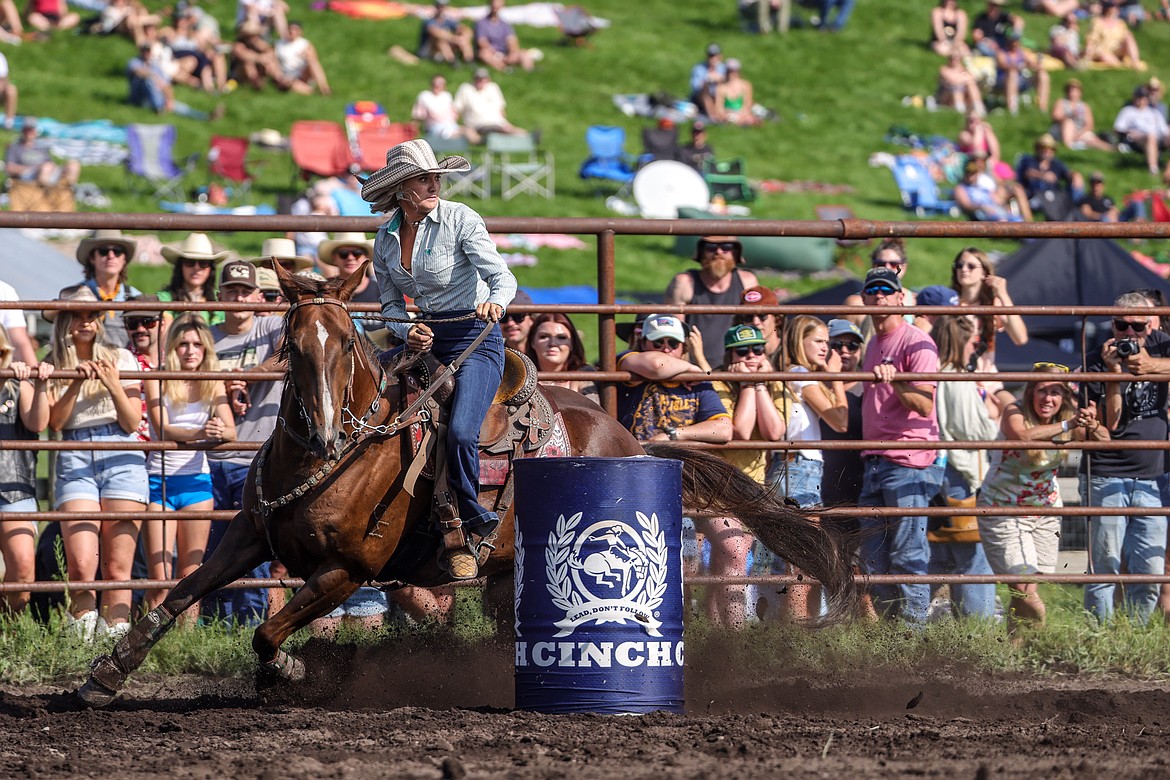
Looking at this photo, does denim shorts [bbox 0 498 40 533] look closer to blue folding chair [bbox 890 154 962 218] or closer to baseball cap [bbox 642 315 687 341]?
baseball cap [bbox 642 315 687 341]

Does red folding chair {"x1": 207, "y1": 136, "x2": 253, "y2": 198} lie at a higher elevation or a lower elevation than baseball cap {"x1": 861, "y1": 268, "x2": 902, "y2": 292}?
higher

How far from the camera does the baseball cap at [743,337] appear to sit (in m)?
8.17

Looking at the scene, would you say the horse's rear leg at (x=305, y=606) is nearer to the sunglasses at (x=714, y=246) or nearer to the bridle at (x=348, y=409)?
the bridle at (x=348, y=409)

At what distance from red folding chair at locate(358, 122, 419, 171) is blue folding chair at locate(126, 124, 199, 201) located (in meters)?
2.71

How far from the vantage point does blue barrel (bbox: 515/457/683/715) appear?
6098mm

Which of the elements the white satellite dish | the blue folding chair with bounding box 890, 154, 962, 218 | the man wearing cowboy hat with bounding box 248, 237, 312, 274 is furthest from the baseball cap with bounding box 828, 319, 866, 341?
the blue folding chair with bounding box 890, 154, 962, 218

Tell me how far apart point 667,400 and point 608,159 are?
1876cm

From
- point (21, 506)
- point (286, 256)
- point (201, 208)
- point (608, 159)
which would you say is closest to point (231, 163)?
point (201, 208)

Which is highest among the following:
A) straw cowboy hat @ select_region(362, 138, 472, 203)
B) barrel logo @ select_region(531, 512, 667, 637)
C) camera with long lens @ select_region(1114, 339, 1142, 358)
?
straw cowboy hat @ select_region(362, 138, 472, 203)

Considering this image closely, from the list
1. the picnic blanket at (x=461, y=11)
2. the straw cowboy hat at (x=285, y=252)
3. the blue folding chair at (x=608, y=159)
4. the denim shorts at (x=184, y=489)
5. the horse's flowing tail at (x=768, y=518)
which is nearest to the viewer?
the horse's flowing tail at (x=768, y=518)

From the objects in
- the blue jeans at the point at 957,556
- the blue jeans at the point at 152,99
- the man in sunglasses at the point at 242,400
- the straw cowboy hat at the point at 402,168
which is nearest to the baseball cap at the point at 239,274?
the man in sunglasses at the point at 242,400

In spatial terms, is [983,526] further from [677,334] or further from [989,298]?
[677,334]

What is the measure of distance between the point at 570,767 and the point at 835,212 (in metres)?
20.7

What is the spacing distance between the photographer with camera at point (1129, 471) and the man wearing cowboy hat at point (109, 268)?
5.68m
